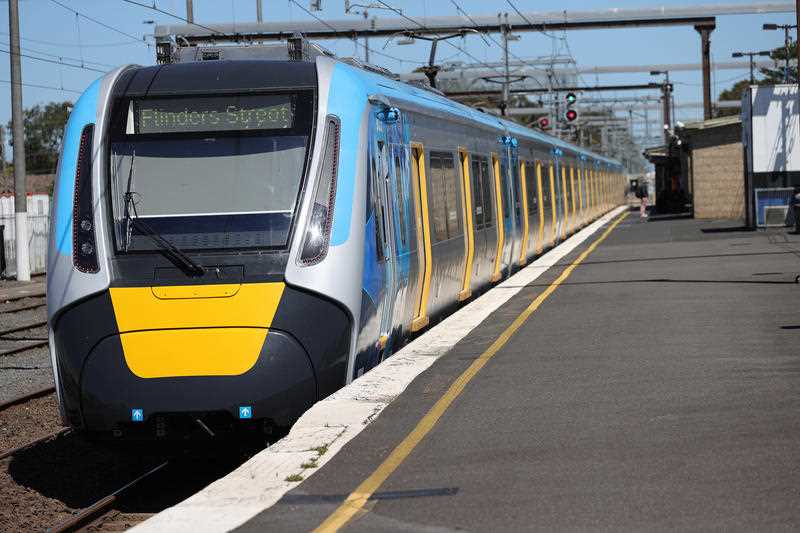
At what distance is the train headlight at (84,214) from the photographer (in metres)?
9.68

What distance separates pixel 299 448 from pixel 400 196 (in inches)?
186

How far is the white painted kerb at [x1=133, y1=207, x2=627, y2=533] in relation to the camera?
6.79m

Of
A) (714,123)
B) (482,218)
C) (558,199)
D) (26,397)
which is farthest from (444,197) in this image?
(714,123)

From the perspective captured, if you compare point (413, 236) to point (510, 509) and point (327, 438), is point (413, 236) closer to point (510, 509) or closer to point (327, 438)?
point (327, 438)

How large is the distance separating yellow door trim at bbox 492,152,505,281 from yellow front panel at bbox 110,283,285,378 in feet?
36.8

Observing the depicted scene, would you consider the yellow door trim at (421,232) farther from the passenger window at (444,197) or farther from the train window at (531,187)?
the train window at (531,187)

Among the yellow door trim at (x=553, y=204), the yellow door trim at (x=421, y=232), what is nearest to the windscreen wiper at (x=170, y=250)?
the yellow door trim at (x=421, y=232)

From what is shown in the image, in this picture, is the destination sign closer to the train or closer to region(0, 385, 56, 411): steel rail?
the train

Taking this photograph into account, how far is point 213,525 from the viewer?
6605 mm

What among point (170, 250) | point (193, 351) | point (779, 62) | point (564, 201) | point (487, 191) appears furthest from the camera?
point (779, 62)

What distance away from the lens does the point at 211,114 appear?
10.1 m

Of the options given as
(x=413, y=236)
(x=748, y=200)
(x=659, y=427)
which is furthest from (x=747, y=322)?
(x=748, y=200)

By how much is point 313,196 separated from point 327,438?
84.8 inches

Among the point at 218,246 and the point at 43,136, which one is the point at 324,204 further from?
the point at 43,136
